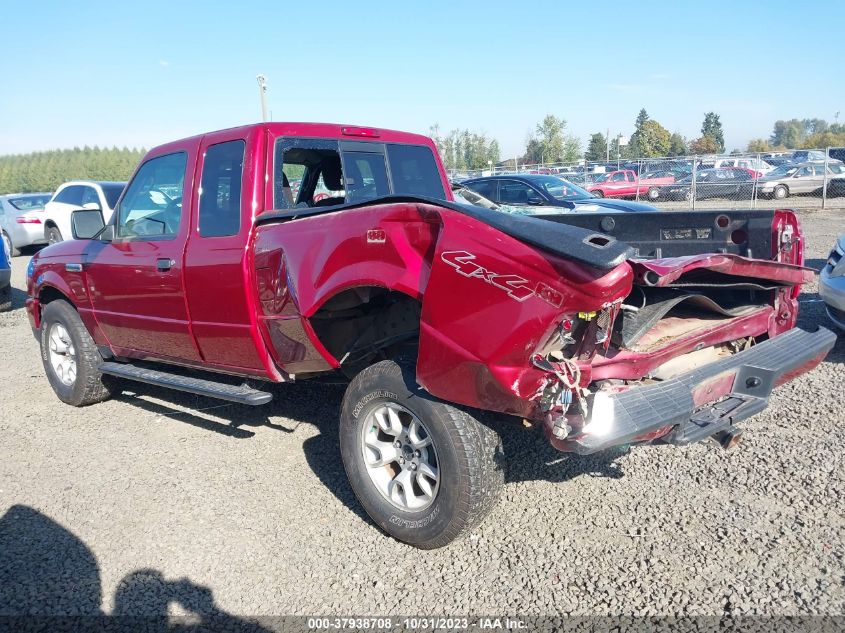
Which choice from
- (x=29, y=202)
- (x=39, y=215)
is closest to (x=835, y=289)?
(x=39, y=215)

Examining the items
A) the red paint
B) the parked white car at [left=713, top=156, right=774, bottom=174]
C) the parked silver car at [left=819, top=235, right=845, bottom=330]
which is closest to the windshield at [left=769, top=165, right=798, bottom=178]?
the parked white car at [left=713, top=156, right=774, bottom=174]

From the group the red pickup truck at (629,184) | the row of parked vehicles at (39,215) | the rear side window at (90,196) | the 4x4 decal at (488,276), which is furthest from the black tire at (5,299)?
the red pickup truck at (629,184)

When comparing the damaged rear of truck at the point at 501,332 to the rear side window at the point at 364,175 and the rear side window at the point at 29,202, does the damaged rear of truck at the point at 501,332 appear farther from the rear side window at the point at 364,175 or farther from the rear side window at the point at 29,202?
the rear side window at the point at 29,202

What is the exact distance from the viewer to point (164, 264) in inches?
171

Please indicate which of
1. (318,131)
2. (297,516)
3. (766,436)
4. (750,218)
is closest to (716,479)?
(766,436)

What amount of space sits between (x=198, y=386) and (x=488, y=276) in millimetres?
2440

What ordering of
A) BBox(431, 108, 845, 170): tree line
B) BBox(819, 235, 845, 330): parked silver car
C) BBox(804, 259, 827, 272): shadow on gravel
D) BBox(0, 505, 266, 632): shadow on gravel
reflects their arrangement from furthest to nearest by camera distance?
BBox(431, 108, 845, 170): tree line < BBox(804, 259, 827, 272): shadow on gravel < BBox(819, 235, 845, 330): parked silver car < BBox(0, 505, 266, 632): shadow on gravel

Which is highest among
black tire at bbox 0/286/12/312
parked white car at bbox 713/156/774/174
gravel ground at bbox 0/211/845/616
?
parked white car at bbox 713/156/774/174

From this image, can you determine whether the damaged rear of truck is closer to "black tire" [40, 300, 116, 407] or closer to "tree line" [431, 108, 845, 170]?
"black tire" [40, 300, 116, 407]

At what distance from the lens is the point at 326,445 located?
4516mm

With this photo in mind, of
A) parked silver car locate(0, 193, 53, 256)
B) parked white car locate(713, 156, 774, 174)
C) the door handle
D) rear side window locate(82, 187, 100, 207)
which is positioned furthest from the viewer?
parked white car locate(713, 156, 774, 174)

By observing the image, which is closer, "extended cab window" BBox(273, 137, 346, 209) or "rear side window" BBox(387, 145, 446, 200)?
"extended cab window" BBox(273, 137, 346, 209)

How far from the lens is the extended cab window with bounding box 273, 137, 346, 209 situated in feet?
13.2

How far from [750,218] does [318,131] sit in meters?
2.70
